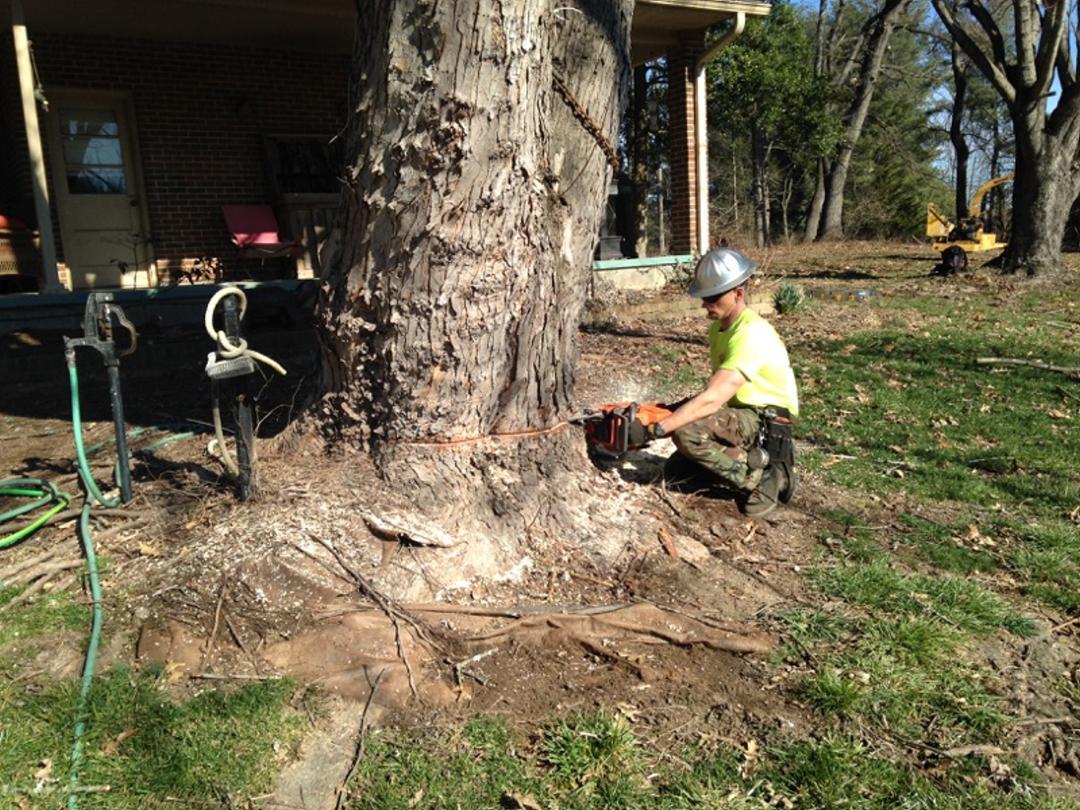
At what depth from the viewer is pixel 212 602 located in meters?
3.55

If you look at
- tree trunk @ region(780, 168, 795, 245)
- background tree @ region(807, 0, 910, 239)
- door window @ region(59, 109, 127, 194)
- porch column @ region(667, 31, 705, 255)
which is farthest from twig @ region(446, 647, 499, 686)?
tree trunk @ region(780, 168, 795, 245)

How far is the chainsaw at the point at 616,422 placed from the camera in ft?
14.2

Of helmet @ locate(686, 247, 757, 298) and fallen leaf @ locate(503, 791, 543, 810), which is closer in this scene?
fallen leaf @ locate(503, 791, 543, 810)

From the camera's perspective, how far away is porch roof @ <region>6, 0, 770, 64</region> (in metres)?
10.2

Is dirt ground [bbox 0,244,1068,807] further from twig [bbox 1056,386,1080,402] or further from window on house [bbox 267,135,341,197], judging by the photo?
window on house [bbox 267,135,341,197]

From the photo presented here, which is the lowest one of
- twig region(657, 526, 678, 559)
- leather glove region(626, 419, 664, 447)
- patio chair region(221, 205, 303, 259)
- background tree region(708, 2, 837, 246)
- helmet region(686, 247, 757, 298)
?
twig region(657, 526, 678, 559)

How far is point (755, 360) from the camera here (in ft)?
15.2

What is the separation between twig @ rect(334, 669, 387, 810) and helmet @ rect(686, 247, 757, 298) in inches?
93.0

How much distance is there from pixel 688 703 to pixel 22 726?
86.3 inches

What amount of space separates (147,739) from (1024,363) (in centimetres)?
833

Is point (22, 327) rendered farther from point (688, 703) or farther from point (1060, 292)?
point (1060, 292)

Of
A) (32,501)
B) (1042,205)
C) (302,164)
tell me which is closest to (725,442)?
(32,501)

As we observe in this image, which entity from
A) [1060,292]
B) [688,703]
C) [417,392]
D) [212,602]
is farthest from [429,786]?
[1060,292]

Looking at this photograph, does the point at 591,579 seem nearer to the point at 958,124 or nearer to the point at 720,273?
the point at 720,273
